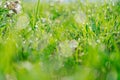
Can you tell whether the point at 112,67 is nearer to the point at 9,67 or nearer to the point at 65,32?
the point at 9,67

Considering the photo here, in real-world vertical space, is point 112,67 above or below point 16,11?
below

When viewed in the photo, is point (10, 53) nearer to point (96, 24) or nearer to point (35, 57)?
point (35, 57)

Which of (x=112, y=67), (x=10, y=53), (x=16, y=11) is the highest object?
(x=16, y=11)

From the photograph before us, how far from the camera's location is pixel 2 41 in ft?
7.50

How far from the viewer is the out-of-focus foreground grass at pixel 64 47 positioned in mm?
1558

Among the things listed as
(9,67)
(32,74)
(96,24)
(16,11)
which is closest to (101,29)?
(96,24)

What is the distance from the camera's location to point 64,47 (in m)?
1.92

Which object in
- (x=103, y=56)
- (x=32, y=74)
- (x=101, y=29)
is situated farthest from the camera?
(x=101, y=29)

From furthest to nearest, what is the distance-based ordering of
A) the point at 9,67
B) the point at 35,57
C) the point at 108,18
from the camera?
1. the point at 108,18
2. the point at 35,57
3. the point at 9,67

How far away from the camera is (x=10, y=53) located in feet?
5.75

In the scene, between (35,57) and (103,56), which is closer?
(103,56)

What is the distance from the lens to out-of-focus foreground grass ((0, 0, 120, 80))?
156 centimetres

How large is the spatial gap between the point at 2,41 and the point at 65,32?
505 millimetres

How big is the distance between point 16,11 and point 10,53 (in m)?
1.29
